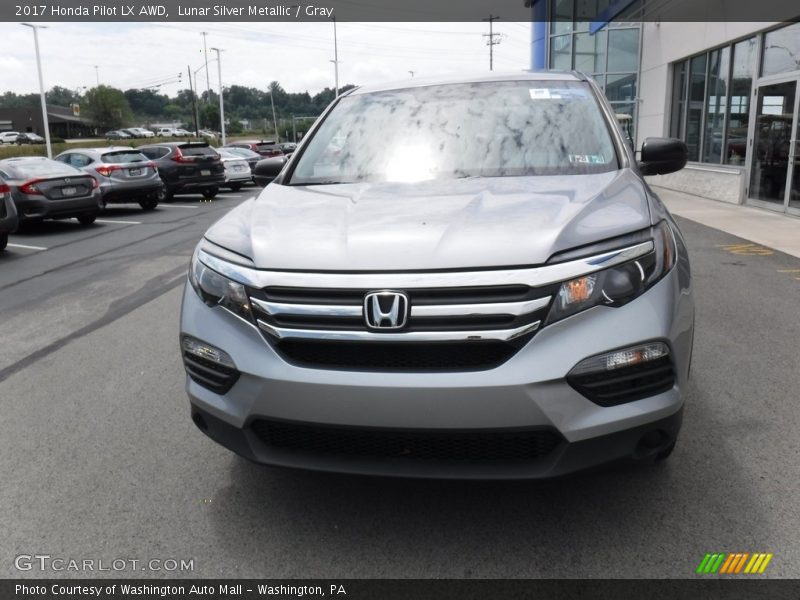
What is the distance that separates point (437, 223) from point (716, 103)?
16.4 metres

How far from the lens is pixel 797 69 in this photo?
1268 centimetres

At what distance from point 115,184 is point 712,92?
13.8 metres

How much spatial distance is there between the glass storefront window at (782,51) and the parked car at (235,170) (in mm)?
14423

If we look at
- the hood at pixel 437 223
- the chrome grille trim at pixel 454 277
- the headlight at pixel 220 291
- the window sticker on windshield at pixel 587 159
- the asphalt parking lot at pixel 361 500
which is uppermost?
the window sticker on windshield at pixel 587 159

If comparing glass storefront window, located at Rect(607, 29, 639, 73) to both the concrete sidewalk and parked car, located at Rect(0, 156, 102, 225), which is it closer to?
the concrete sidewalk

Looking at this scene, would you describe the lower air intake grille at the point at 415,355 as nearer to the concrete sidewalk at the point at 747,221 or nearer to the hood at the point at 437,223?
the hood at the point at 437,223

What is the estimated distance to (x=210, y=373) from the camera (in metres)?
2.60

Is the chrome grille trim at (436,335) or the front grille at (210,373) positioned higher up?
the chrome grille trim at (436,335)

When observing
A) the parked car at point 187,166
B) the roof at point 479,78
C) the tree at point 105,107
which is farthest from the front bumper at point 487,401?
the tree at point 105,107

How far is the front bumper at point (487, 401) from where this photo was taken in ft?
7.38

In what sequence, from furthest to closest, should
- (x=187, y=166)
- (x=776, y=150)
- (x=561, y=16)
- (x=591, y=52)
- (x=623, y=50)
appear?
(x=561, y=16)
(x=591, y=52)
(x=623, y=50)
(x=187, y=166)
(x=776, y=150)

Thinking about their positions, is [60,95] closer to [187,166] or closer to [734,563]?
[187,166]

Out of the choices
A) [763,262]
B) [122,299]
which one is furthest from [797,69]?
[122,299]

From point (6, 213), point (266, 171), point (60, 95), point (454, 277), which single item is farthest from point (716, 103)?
point (60, 95)
